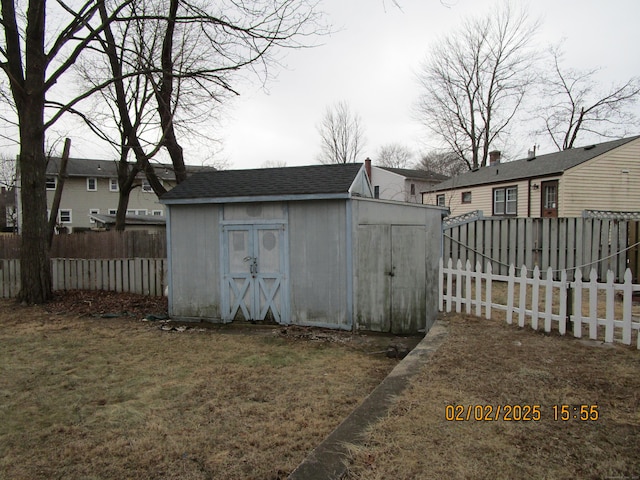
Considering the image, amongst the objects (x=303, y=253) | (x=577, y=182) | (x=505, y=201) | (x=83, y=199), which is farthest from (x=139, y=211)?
(x=577, y=182)

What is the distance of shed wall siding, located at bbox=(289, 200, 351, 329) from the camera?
285 inches

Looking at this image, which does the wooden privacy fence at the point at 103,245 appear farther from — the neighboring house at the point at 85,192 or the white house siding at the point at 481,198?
the neighboring house at the point at 85,192

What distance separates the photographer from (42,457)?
122 inches

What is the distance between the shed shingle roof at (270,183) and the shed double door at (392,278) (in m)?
1.06

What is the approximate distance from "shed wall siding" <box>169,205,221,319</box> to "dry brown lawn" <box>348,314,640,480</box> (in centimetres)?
488

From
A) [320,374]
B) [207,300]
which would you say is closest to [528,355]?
[320,374]

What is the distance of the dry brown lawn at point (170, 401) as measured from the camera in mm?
2996

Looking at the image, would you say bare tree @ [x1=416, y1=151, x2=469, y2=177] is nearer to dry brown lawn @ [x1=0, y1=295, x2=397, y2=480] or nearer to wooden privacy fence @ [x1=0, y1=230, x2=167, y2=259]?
wooden privacy fence @ [x1=0, y1=230, x2=167, y2=259]

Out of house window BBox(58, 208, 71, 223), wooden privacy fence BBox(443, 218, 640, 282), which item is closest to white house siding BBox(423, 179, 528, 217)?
wooden privacy fence BBox(443, 218, 640, 282)

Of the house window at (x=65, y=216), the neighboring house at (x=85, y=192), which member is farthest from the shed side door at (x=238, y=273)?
the house window at (x=65, y=216)

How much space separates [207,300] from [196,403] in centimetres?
421

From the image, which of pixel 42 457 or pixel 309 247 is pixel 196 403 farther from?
pixel 309 247

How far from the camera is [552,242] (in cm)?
1094

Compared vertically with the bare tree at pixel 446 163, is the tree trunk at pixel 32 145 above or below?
below
